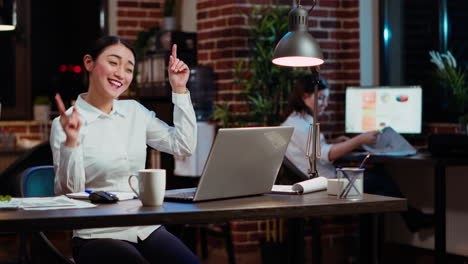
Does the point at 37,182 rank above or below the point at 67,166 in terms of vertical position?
below

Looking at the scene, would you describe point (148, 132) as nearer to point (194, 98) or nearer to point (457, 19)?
point (194, 98)

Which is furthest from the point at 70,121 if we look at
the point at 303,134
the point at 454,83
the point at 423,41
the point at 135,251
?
the point at 423,41

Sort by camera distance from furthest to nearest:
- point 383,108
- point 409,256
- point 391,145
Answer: point 409,256 → point 383,108 → point 391,145

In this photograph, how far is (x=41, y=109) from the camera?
631 cm

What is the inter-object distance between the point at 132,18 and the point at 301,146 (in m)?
2.59

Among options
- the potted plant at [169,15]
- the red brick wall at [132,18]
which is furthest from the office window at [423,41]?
the red brick wall at [132,18]

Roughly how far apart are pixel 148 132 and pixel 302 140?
1661 millimetres

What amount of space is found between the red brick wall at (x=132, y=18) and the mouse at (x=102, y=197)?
4.21m

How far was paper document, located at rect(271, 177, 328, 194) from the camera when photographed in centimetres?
255

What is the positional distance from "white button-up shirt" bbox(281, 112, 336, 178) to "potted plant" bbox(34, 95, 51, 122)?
2.64 metres

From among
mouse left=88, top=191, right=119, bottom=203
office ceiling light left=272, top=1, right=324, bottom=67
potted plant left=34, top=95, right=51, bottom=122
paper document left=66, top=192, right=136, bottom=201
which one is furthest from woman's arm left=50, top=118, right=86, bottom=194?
potted plant left=34, top=95, right=51, bottom=122

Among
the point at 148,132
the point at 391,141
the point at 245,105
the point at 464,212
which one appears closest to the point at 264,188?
the point at 148,132

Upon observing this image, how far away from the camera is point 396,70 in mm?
5578

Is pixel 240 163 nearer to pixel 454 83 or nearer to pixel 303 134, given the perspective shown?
pixel 303 134
